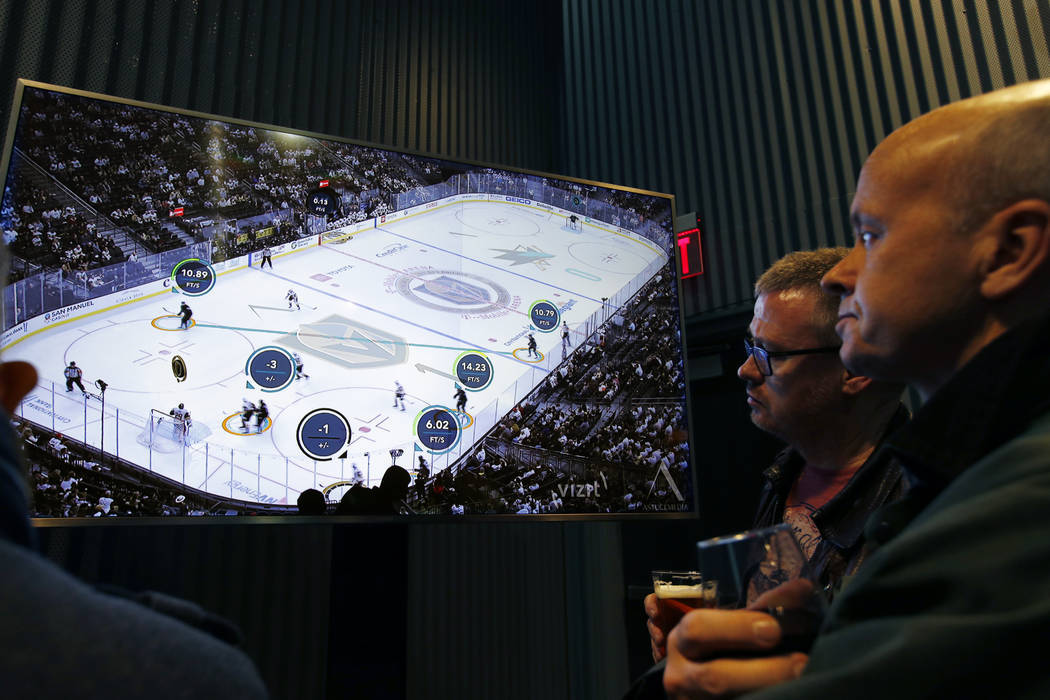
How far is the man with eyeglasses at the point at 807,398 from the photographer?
6.08 feet

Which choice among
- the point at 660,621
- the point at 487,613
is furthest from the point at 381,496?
the point at 487,613

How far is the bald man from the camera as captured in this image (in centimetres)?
50

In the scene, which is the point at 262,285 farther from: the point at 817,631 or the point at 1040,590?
the point at 1040,590

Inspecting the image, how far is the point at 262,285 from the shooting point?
2.32 m

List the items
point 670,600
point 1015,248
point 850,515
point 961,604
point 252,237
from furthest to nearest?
point 252,237 < point 850,515 < point 670,600 < point 1015,248 < point 961,604

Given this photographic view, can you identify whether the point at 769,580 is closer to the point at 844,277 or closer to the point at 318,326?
the point at 844,277

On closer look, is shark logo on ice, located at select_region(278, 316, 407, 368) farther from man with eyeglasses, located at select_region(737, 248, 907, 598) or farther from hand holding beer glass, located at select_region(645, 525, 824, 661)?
hand holding beer glass, located at select_region(645, 525, 824, 661)

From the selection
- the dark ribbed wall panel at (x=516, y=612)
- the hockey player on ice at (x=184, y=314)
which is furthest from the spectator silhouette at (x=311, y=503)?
the dark ribbed wall panel at (x=516, y=612)

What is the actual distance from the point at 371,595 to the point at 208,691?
1.73 metres

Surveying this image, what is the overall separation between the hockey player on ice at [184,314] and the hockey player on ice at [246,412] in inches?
12.7

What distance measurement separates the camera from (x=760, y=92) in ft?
12.6

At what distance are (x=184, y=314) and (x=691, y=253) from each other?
111 inches

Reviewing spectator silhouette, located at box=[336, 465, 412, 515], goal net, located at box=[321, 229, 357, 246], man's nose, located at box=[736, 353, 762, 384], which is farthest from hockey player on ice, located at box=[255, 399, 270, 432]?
man's nose, located at box=[736, 353, 762, 384]

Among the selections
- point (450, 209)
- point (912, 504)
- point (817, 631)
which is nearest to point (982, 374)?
point (912, 504)
